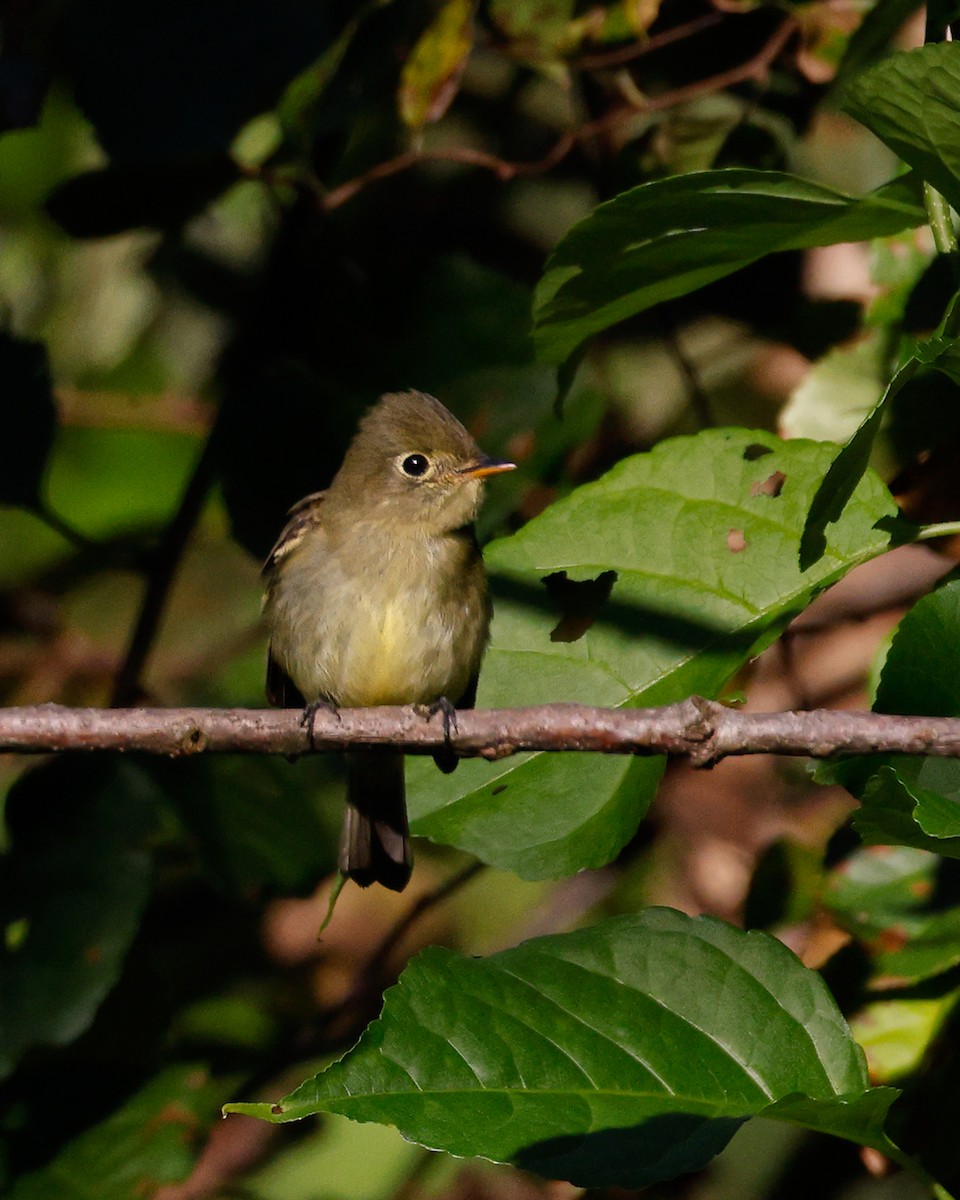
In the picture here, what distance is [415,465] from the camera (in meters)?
3.67

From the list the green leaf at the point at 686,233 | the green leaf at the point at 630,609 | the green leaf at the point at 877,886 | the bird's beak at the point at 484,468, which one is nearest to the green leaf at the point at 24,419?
the bird's beak at the point at 484,468

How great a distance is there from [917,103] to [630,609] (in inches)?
35.7

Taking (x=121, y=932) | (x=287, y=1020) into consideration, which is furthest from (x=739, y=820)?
(x=121, y=932)

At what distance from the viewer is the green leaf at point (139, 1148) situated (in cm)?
324

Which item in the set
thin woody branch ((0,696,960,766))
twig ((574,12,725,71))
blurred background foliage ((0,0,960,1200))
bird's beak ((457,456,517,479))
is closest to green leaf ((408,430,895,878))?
thin woody branch ((0,696,960,766))

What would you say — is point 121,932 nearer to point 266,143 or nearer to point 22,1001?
point 22,1001

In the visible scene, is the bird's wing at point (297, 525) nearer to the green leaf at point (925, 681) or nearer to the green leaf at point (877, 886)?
the green leaf at point (877, 886)

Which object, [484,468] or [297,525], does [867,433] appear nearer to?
[484,468]

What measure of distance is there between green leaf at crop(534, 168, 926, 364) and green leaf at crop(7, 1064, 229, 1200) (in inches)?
84.3

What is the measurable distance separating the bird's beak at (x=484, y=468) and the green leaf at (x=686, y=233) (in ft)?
3.94

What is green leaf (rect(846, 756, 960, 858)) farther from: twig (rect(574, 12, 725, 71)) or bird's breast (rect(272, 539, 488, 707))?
twig (rect(574, 12, 725, 71))

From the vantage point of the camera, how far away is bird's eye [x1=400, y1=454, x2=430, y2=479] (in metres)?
3.64

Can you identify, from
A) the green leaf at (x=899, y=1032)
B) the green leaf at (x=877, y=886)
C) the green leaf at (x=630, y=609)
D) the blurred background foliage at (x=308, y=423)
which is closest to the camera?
the green leaf at (x=630, y=609)

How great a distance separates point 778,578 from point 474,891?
2.78 meters
